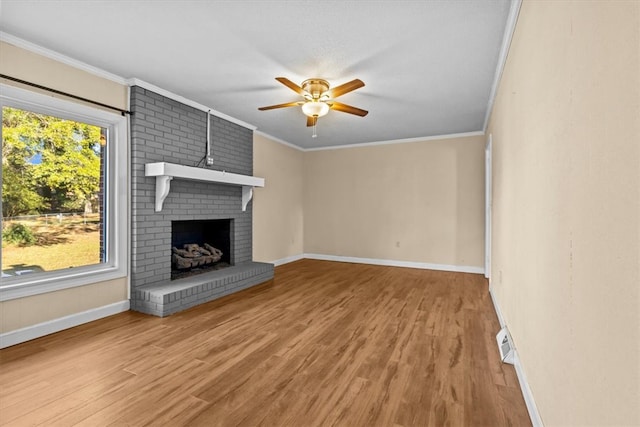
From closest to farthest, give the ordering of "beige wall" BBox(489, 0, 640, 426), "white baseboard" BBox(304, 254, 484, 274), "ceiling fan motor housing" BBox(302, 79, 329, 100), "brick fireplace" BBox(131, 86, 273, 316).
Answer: "beige wall" BBox(489, 0, 640, 426) < "ceiling fan motor housing" BBox(302, 79, 329, 100) < "brick fireplace" BBox(131, 86, 273, 316) < "white baseboard" BBox(304, 254, 484, 274)

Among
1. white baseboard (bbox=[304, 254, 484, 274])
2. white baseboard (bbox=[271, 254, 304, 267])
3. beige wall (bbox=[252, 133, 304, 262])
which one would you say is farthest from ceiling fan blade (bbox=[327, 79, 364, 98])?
white baseboard (bbox=[304, 254, 484, 274])

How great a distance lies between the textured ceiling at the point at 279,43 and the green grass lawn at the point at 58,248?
5.26 ft

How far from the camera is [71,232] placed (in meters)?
3.06

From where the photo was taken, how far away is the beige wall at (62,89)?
2.54m

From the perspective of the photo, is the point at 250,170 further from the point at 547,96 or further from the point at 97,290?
the point at 547,96

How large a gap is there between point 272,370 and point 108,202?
2563 mm

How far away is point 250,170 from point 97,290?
9.07 feet

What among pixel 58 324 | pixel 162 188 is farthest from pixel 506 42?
pixel 58 324

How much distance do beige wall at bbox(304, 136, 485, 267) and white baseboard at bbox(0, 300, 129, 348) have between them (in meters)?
4.10

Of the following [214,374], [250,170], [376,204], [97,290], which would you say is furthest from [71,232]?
[376,204]

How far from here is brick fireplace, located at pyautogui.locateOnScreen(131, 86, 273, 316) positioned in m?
3.42

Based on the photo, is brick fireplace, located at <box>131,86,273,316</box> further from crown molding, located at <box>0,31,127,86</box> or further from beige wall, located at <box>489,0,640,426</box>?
beige wall, located at <box>489,0,640,426</box>

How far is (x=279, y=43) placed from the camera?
2.57 metres

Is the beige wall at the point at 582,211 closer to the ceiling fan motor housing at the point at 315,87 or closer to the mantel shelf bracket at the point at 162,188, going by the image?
the ceiling fan motor housing at the point at 315,87
